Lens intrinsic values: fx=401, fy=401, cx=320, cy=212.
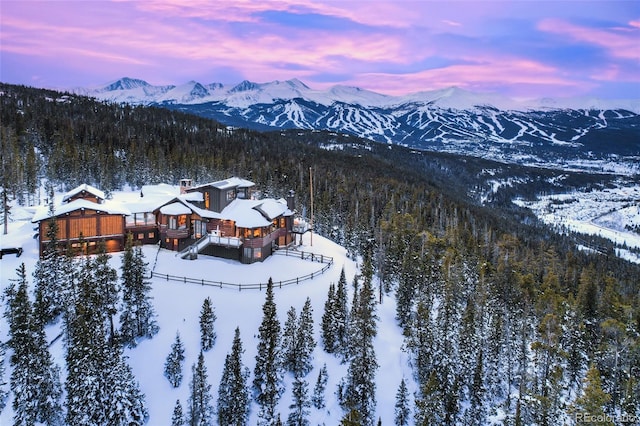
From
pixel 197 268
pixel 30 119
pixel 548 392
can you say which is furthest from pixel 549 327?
pixel 30 119

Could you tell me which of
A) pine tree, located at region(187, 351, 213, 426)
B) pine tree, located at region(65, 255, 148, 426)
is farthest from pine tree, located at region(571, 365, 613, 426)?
pine tree, located at region(65, 255, 148, 426)

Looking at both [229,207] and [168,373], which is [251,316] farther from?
[229,207]

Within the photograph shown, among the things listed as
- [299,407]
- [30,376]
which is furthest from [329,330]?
[30,376]

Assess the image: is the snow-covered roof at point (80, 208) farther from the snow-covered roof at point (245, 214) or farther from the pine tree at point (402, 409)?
the pine tree at point (402, 409)

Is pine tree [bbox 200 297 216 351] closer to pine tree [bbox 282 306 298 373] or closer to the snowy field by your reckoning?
the snowy field

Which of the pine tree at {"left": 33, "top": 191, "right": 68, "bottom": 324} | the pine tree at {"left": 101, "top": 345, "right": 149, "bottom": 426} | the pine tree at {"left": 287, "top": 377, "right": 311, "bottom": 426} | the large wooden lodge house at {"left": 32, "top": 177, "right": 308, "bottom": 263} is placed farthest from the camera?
the large wooden lodge house at {"left": 32, "top": 177, "right": 308, "bottom": 263}

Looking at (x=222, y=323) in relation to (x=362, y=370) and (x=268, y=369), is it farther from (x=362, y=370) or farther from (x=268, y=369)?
(x=362, y=370)

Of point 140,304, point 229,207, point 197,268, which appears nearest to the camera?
point 140,304
